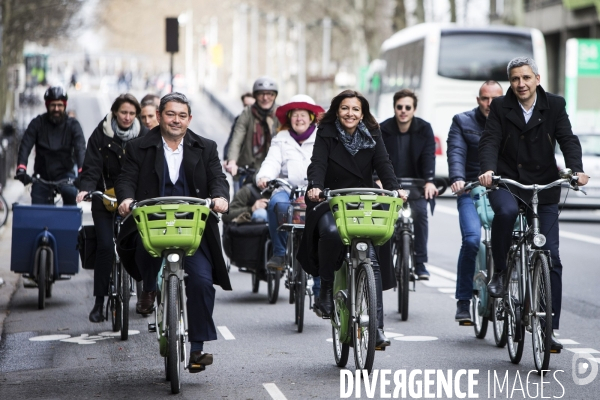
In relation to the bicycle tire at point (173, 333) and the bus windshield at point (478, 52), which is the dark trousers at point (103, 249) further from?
the bus windshield at point (478, 52)

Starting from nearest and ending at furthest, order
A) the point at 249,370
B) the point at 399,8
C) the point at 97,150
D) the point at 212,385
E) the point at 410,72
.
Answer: the point at 212,385
the point at 249,370
the point at 97,150
the point at 410,72
the point at 399,8

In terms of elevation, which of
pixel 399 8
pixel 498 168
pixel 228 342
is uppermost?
pixel 399 8

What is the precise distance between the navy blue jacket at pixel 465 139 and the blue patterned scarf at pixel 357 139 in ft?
4.58

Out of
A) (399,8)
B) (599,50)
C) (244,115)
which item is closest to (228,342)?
(244,115)

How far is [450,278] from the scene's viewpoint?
13.3m

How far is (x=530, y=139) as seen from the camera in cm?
789

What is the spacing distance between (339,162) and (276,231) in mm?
2761

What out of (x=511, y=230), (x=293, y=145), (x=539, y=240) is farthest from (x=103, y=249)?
(x=539, y=240)

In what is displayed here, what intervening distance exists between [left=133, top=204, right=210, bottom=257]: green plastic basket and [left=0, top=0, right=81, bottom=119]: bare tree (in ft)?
92.4

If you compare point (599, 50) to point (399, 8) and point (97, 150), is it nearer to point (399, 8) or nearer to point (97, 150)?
point (399, 8)

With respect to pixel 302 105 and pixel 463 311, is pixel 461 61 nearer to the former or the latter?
pixel 302 105

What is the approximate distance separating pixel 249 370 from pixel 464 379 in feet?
4.36

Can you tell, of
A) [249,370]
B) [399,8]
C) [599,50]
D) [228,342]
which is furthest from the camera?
[399,8]

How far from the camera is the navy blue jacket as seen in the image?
30.2 feet
